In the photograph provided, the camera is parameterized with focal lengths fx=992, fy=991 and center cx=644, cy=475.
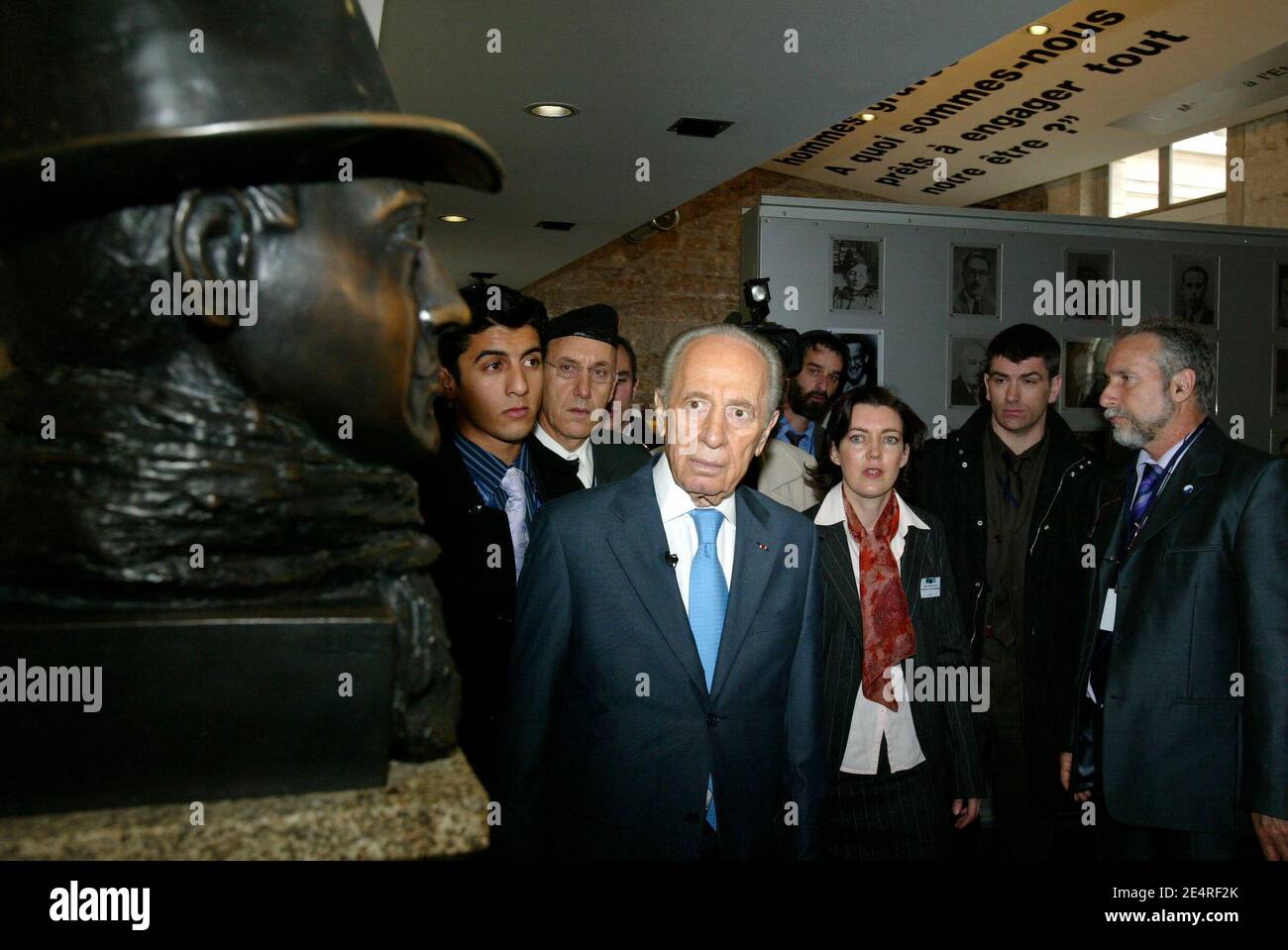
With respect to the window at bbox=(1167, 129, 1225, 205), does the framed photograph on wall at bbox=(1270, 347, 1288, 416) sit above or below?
below

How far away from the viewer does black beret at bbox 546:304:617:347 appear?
327cm

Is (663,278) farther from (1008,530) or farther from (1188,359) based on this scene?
(1188,359)

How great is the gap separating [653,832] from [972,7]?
309 cm

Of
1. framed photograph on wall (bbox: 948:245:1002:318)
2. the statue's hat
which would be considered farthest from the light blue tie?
framed photograph on wall (bbox: 948:245:1002:318)

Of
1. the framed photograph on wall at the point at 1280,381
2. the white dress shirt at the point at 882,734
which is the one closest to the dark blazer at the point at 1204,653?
the white dress shirt at the point at 882,734

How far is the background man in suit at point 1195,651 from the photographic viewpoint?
2520 mm

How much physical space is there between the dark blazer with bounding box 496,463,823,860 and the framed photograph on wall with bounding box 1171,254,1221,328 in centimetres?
443

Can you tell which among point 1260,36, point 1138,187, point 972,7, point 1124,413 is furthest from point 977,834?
point 1138,187

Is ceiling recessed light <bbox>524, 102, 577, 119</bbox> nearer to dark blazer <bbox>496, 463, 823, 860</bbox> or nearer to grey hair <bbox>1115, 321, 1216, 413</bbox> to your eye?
grey hair <bbox>1115, 321, 1216, 413</bbox>

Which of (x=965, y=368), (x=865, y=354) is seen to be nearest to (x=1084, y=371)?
(x=965, y=368)

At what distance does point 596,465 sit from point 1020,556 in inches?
69.3

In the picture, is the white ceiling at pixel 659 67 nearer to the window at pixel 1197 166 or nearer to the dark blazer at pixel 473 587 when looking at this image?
the dark blazer at pixel 473 587

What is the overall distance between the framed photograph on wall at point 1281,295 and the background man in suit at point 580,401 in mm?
4267

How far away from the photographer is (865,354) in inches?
197
